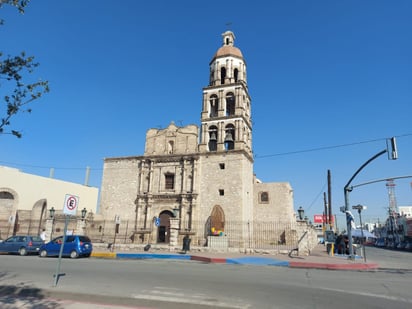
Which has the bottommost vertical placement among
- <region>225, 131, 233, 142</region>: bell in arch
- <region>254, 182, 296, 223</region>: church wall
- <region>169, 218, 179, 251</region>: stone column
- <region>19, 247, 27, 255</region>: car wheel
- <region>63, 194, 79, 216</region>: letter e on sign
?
<region>19, 247, 27, 255</region>: car wheel

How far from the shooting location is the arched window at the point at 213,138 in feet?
101

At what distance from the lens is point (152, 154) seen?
31125 millimetres

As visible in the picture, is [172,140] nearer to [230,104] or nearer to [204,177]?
[204,177]

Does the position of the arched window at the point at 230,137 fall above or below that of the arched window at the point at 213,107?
below

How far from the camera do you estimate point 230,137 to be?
29609 millimetres

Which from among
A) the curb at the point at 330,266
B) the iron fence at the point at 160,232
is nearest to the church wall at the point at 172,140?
the iron fence at the point at 160,232

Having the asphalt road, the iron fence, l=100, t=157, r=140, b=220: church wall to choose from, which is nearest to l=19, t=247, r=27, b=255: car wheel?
the iron fence

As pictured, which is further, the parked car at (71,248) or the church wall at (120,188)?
the church wall at (120,188)

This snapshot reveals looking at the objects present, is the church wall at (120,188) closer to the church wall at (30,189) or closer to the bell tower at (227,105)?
the church wall at (30,189)

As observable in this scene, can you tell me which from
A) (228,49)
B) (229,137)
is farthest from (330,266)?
(228,49)

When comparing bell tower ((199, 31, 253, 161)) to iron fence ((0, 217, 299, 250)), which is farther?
bell tower ((199, 31, 253, 161))

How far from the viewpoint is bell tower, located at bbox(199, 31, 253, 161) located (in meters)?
29.7

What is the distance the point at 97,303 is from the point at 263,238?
83.1ft

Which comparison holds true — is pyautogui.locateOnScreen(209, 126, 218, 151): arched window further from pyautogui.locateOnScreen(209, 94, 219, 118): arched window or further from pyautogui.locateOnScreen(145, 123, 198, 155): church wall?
pyautogui.locateOnScreen(209, 94, 219, 118): arched window
